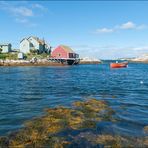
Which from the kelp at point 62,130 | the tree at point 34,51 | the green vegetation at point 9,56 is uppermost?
the tree at point 34,51

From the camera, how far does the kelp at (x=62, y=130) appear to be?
44.2 ft

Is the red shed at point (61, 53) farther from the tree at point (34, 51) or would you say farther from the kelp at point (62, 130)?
the kelp at point (62, 130)

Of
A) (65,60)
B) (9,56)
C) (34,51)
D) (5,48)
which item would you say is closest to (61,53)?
(65,60)

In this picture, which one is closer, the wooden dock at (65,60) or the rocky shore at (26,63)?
the rocky shore at (26,63)

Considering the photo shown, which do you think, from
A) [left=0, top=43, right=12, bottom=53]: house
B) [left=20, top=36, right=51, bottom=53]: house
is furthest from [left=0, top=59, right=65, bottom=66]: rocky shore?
[left=0, top=43, right=12, bottom=53]: house

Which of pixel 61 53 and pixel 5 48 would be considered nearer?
pixel 61 53

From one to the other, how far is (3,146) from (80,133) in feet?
14.1

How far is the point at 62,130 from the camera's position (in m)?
15.6

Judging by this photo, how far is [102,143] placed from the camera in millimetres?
13555

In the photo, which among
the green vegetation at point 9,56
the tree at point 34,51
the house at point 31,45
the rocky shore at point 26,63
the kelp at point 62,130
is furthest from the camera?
the tree at point 34,51

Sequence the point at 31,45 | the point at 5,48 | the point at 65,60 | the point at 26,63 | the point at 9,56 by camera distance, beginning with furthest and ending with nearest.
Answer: the point at 31,45 → the point at 5,48 → the point at 65,60 → the point at 9,56 → the point at 26,63

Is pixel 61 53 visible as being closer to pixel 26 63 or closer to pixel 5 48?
pixel 26 63

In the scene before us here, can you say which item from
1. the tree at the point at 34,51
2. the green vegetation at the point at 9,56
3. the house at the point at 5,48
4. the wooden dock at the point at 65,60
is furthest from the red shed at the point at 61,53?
the house at the point at 5,48

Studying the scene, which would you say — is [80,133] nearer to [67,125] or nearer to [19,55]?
[67,125]
